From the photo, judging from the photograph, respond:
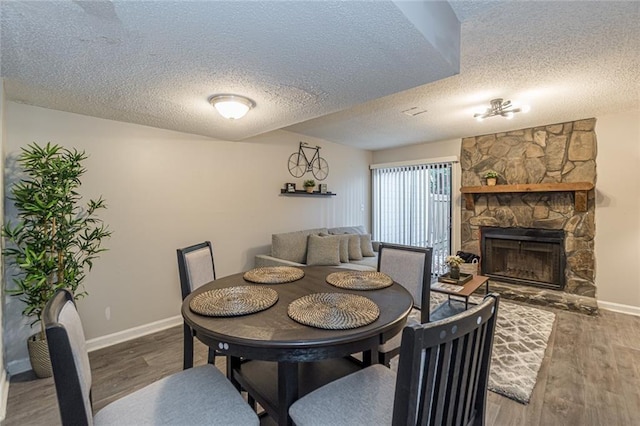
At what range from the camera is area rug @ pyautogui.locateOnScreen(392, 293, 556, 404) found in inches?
80.2

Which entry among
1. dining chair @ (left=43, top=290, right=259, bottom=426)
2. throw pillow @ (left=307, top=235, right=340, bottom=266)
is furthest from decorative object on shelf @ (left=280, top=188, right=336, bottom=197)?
dining chair @ (left=43, top=290, right=259, bottom=426)

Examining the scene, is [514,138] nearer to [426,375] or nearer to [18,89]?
[426,375]

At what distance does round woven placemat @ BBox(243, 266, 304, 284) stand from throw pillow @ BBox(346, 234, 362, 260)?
7.09ft

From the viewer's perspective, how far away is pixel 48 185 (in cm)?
212

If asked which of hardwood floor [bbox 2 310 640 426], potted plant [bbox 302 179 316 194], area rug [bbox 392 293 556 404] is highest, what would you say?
potted plant [bbox 302 179 316 194]

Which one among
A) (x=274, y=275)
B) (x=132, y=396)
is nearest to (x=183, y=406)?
(x=132, y=396)

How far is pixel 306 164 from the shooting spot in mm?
4574

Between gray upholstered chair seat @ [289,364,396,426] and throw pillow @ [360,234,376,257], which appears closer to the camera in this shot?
gray upholstered chair seat @ [289,364,396,426]

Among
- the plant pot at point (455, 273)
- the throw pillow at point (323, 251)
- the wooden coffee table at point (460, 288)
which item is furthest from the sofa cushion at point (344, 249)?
the plant pot at point (455, 273)

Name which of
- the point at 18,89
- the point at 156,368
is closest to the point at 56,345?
the point at 156,368

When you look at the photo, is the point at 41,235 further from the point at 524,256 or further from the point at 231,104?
the point at 524,256

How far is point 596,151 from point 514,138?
0.93 metres

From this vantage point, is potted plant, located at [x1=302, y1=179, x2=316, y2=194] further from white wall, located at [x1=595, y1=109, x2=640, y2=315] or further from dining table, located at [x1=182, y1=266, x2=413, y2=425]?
white wall, located at [x1=595, y1=109, x2=640, y2=315]

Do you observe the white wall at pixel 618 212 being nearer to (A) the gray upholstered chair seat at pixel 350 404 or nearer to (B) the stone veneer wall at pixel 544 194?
(B) the stone veneer wall at pixel 544 194
